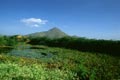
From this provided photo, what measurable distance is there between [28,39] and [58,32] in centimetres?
1408

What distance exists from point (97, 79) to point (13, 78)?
2946mm

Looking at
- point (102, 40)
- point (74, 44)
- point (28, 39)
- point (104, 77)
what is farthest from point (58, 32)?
point (104, 77)

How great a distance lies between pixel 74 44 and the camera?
2598 cm

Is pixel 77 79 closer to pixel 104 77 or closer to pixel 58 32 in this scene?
pixel 104 77

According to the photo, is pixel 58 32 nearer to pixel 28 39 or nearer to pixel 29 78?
pixel 28 39

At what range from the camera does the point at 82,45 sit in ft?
79.7

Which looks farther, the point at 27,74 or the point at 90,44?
the point at 90,44

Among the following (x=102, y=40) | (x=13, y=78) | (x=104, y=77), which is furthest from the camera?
(x=102, y=40)

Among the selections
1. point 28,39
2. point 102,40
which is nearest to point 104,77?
point 102,40

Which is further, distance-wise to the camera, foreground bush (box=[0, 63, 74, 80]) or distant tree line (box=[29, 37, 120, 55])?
distant tree line (box=[29, 37, 120, 55])

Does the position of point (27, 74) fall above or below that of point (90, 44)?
below

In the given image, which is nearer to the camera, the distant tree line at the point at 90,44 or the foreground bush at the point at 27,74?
the foreground bush at the point at 27,74

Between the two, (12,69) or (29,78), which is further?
(12,69)

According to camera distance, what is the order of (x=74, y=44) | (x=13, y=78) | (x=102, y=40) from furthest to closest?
(x=74, y=44) < (x=102, y=40) < (x=13, y=78)
